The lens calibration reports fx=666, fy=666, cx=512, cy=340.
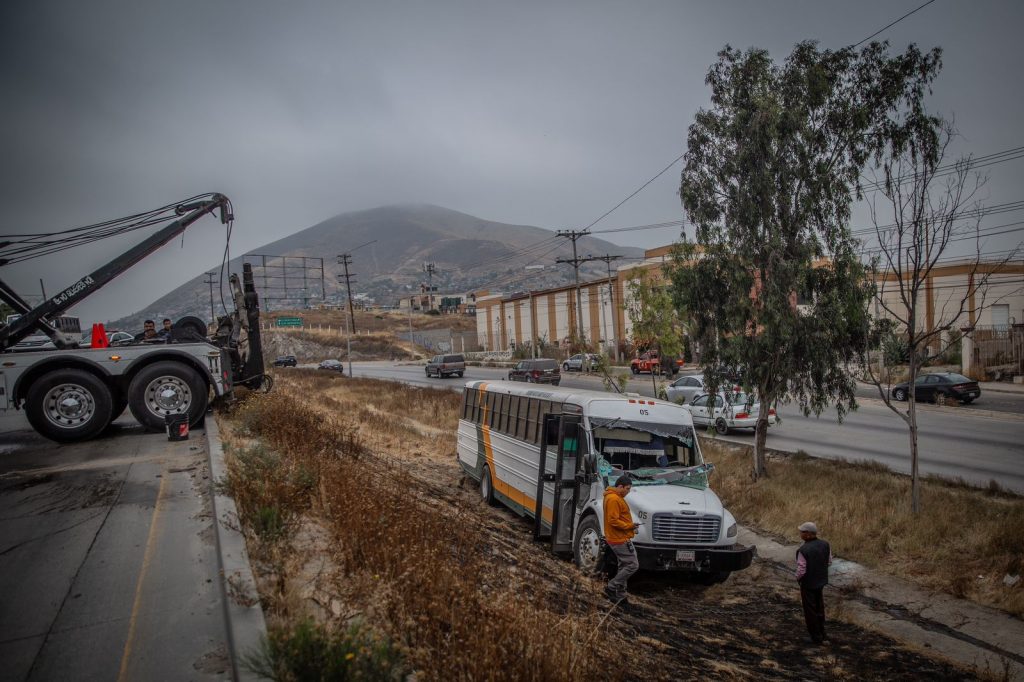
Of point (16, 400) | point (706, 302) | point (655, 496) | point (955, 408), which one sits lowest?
point (955, 408)

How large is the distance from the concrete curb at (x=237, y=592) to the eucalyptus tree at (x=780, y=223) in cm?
1116

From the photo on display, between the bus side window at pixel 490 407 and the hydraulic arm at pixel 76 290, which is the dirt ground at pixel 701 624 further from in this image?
the hydraulic arm at pixel 76 290

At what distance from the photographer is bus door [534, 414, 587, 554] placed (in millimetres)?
10219

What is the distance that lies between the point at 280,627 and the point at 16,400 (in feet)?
40.1

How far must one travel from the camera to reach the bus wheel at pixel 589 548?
29.5ft

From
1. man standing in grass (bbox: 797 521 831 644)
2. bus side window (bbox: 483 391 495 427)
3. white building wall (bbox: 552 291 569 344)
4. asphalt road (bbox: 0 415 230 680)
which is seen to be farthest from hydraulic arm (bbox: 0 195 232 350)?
white building wall (bbox: 552 291 569 344)

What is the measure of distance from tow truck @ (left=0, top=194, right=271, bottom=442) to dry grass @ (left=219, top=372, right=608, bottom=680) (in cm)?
476

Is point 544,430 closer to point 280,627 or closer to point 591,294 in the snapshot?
point 280,627

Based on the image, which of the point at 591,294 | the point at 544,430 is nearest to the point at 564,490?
the point at 544,430

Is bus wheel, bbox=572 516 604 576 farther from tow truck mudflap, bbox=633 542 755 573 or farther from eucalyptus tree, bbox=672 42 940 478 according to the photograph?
eucalyptus tree, bbox=672 42 940 478

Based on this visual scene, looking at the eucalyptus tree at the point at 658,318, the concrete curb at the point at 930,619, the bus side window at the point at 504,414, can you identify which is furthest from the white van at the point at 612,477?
the eucalyptus tree at the point at 658,318

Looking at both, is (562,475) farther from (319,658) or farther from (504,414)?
(319,658)

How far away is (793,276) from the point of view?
549 inches

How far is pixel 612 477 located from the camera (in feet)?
32.2
